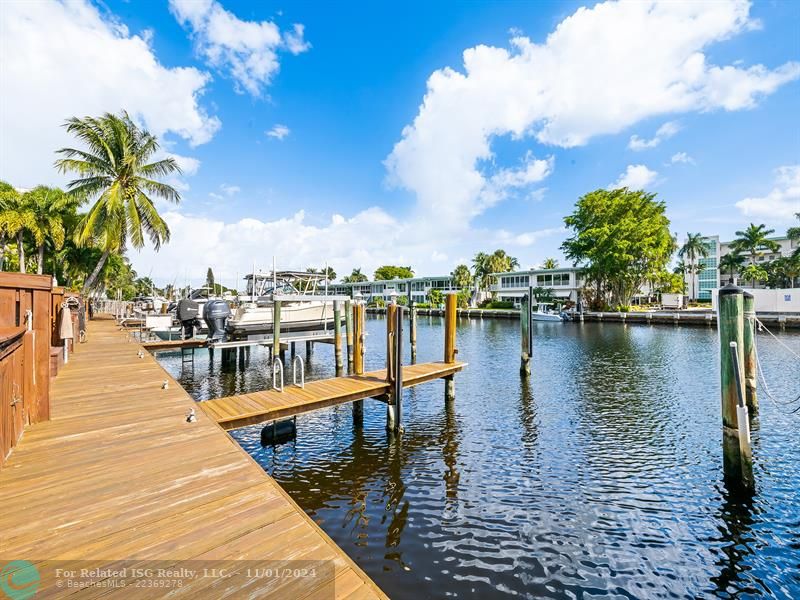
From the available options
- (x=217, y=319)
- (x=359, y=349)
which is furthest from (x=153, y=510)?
(x=217, y=319)

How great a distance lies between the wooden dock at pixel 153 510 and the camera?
277cm

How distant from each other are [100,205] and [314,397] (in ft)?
75.7

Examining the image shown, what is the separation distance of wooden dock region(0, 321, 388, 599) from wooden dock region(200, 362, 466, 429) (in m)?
1.39

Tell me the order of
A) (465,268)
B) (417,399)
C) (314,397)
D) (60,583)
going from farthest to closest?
(465,268), (417,399), (314,397), (60,583)

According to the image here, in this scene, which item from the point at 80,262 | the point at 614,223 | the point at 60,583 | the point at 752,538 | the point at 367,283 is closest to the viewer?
the point at 60,583

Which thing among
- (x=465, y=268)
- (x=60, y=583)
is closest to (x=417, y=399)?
(x=60, y=583)

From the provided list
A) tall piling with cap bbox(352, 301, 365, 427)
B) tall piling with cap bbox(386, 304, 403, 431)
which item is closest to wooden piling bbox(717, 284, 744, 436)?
tall piling with cap bbox(386, 304, 403, 431)

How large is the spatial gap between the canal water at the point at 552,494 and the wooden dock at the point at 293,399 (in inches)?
52.0

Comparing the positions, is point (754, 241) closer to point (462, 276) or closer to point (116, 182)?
point (462, 276)

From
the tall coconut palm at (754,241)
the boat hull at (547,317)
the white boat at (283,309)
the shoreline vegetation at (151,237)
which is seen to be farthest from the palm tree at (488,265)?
the white boat at (283,309)

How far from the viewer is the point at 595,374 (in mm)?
18141

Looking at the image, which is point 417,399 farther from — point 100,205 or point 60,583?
point 100,205

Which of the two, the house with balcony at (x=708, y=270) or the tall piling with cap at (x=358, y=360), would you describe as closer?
the tall piling with cap at (x=358, y=360)

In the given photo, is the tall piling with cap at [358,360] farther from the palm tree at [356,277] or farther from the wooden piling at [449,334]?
the palm tree at [356,277]
